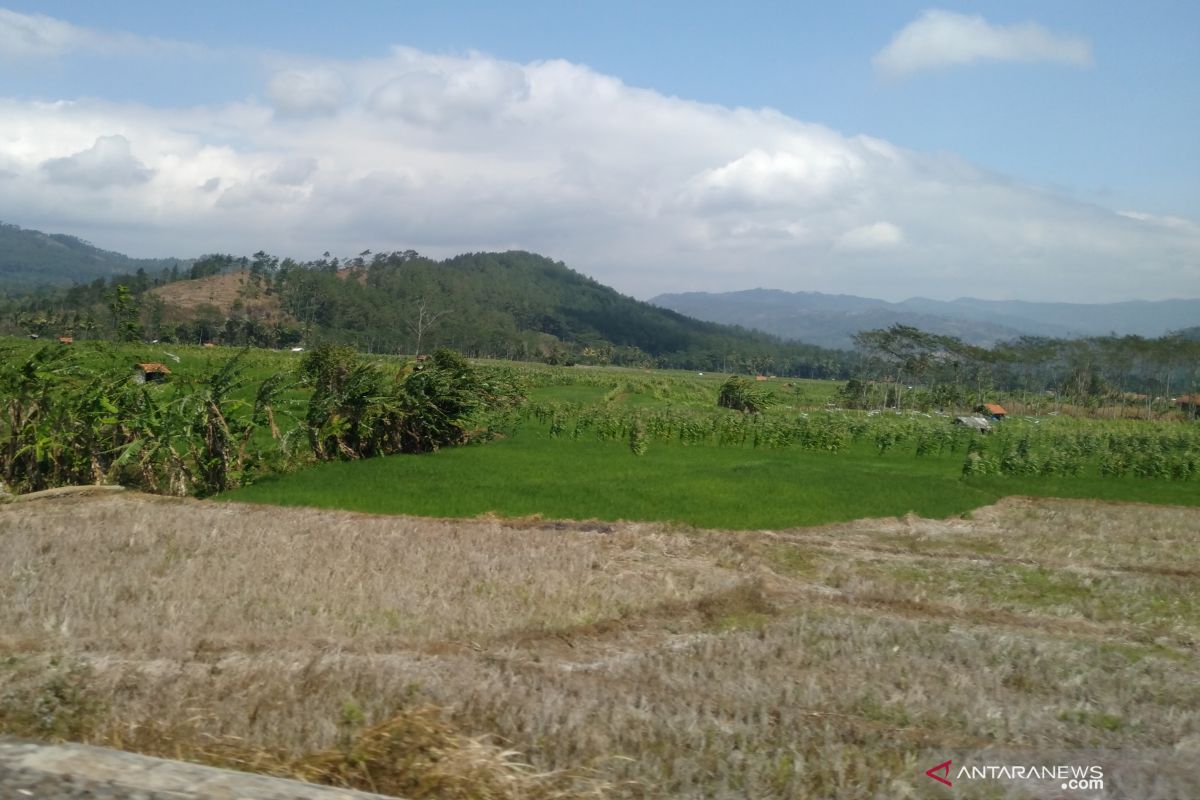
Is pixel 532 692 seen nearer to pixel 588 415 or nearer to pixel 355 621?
pixel 355 621

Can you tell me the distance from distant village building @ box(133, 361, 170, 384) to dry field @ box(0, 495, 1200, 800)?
473 cm

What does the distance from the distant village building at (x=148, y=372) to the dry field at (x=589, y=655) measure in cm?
473

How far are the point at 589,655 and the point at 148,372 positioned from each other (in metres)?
16.8

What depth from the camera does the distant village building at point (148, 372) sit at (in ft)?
51.7

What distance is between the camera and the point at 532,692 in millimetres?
5242

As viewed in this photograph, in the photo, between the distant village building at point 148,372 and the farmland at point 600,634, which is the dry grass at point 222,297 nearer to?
the distant village building at point 148,372

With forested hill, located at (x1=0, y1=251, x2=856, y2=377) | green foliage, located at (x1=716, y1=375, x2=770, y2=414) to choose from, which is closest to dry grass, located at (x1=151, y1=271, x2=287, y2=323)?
forested hill, located at (x1=0, y1=251, x2=856, y2=377)

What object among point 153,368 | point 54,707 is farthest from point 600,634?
point 153,368

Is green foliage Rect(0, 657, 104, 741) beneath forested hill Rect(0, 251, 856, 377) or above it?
beneath

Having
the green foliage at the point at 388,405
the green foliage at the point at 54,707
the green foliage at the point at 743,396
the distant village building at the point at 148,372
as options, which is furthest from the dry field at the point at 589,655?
the green foliage at the point at 743,396

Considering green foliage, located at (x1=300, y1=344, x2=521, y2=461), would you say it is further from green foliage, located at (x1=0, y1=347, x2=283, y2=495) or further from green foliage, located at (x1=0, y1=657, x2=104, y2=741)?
green foliage, located at (x1=0, y1=657, x2=104, y2=741)

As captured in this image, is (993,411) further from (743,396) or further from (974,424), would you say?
(743,396)

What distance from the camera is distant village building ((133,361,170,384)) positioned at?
15.8 meters

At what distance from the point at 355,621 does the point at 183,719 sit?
267 centimetres
